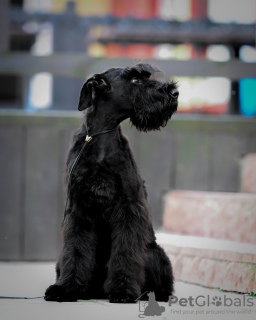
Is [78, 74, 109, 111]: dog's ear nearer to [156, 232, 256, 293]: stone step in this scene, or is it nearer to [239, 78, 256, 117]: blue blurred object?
[156, 232, 256, 293]: stone step

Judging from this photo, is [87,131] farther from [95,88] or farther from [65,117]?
[65,117]

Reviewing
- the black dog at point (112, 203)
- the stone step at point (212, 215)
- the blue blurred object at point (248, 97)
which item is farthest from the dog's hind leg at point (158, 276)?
the blue blurred object at point (248, 97)

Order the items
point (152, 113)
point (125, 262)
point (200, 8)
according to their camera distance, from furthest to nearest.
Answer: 1. point (200, 8)
2. point (152, 113)
3. point (125, 262)

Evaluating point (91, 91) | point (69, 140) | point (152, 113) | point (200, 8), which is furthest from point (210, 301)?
point (200, 8)

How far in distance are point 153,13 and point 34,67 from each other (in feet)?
4.78

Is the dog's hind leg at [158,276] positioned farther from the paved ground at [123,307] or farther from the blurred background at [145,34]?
the blurred background at [145,34]

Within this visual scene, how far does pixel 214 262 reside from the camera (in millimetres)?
3189

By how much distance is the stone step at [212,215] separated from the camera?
11.1 ft

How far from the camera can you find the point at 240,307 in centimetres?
260

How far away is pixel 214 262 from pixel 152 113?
94 centimetres

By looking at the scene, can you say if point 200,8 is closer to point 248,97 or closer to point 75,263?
point 248,97

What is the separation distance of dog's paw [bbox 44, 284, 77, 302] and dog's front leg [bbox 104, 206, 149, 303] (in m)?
0.15

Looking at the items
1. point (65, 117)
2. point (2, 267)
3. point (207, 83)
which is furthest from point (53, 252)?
point (207, 83)

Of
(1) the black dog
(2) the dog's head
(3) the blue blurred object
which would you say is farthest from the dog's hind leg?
(3) the blue blurred object
